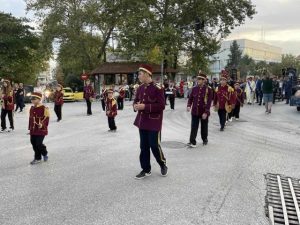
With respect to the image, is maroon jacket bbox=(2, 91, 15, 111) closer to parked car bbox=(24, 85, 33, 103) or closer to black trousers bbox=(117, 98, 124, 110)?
black trousers bbox=(117, 98, 124, 110)

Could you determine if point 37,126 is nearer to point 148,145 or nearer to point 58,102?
point 148,145

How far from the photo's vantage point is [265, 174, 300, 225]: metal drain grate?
215 inches

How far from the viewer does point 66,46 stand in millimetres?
47969

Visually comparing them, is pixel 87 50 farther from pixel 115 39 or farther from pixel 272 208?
pixel 272 208

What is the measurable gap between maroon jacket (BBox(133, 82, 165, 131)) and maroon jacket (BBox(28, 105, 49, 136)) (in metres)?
2.48

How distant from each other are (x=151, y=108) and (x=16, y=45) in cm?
4409

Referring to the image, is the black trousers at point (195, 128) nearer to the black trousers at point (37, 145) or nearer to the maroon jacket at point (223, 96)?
the maroon jacket at point (223, 96)

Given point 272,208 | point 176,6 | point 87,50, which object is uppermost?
point 176,6

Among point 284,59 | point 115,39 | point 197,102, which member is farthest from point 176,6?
point 284,59

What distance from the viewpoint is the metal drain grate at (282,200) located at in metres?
5.46

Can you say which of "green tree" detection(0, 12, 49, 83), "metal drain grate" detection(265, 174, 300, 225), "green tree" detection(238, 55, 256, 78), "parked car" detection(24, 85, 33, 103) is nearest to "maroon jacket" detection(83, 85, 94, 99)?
"metal drain grate" detection(265, 174, 300, 225)

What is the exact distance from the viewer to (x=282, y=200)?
6.20 m

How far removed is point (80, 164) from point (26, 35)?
43.8 meters

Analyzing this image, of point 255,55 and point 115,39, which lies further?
point 255,55
